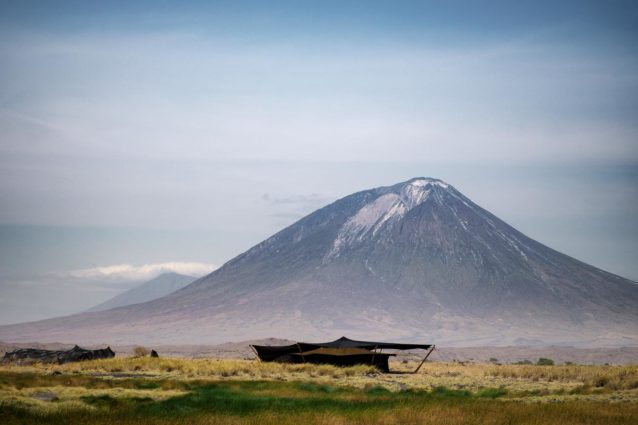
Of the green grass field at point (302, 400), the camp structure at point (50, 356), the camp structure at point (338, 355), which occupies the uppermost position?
the camp structure at point (50, 356)

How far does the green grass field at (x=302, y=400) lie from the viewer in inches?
1083

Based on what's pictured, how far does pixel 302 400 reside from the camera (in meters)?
33.8

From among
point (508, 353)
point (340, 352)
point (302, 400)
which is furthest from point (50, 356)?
point (508, 353)

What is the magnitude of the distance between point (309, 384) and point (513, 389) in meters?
9.57

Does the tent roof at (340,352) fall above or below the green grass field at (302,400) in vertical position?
above

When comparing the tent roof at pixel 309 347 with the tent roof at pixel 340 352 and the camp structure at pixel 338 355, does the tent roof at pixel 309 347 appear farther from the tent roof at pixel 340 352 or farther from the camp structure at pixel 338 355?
the tent roof at pixel 340 352

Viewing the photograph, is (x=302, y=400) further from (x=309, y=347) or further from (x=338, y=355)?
(x=309, y=347)

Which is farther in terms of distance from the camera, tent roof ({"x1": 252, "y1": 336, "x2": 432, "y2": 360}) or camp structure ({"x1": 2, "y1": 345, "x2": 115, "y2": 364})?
tent roof ({"x1": 252, "y1": 336, "x2": 432, "y2": 360})

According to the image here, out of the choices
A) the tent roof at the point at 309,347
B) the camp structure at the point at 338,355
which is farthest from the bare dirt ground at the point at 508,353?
the camp structure at the point at 338,355

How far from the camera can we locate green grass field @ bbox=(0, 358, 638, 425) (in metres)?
27.5

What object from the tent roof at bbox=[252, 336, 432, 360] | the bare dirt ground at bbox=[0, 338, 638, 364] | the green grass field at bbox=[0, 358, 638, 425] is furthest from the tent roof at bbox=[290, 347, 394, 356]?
the bare dirt ground at bbox=[0, 338, 638, 364]

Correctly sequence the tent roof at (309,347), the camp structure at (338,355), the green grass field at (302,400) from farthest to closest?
the tent roof at (309,347)
the camp structure at (338,355)
the green grass field at (302,400)

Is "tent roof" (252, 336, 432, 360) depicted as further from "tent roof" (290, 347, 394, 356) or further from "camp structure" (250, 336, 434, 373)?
"tent roof" (290, 347, 394, 356)

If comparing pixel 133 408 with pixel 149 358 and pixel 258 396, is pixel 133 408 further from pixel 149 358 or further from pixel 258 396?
pixel 149 358
